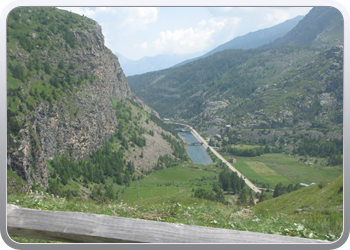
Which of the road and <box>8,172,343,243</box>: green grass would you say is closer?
<box>8,172,343,243</box>: green grass

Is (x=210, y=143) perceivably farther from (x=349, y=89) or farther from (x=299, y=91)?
(x=349, y=89)

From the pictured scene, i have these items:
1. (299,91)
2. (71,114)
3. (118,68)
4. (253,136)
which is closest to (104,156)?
(71,114)

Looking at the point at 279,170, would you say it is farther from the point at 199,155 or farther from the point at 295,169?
the point at 199,155

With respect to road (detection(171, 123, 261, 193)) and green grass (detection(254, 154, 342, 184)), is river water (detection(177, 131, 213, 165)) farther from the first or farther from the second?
green grass (detection(254, 154, 342, 184))

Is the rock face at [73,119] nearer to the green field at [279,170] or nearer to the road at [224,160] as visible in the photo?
the road at [224,160]

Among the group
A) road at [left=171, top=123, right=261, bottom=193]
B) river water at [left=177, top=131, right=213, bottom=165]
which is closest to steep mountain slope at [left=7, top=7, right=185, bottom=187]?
river water at [left=177, top=131, right=213, bottom=165]

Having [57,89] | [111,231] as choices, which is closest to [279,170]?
[57,89]
